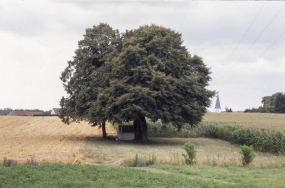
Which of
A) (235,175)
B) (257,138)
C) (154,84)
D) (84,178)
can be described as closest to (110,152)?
(154,84)

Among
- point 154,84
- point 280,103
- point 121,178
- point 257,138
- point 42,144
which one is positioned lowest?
point 121,178

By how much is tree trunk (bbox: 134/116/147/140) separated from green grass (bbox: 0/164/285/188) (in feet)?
77.4

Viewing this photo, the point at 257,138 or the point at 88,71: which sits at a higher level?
the point at 88,71

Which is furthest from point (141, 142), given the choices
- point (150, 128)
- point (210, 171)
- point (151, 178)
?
point (151, 178)

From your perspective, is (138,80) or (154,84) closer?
(154,84)

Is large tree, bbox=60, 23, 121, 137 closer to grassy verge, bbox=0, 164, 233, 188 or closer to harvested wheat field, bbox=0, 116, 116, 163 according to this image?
harvested wheat field, bbox=0, 116, 116, 163

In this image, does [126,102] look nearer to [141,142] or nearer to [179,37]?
[141,142]

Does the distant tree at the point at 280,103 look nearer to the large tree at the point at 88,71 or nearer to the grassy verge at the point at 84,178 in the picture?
the large tree at the point at 88,71

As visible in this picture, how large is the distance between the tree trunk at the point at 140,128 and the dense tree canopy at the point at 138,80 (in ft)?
0.48

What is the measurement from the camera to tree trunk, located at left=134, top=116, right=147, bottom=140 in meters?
42.6

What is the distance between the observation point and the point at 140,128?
44438 millimetres

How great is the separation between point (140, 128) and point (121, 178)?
1177 inches

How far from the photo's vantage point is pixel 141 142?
42312 millimetres

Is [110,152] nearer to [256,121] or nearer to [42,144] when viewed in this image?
[42,144]
